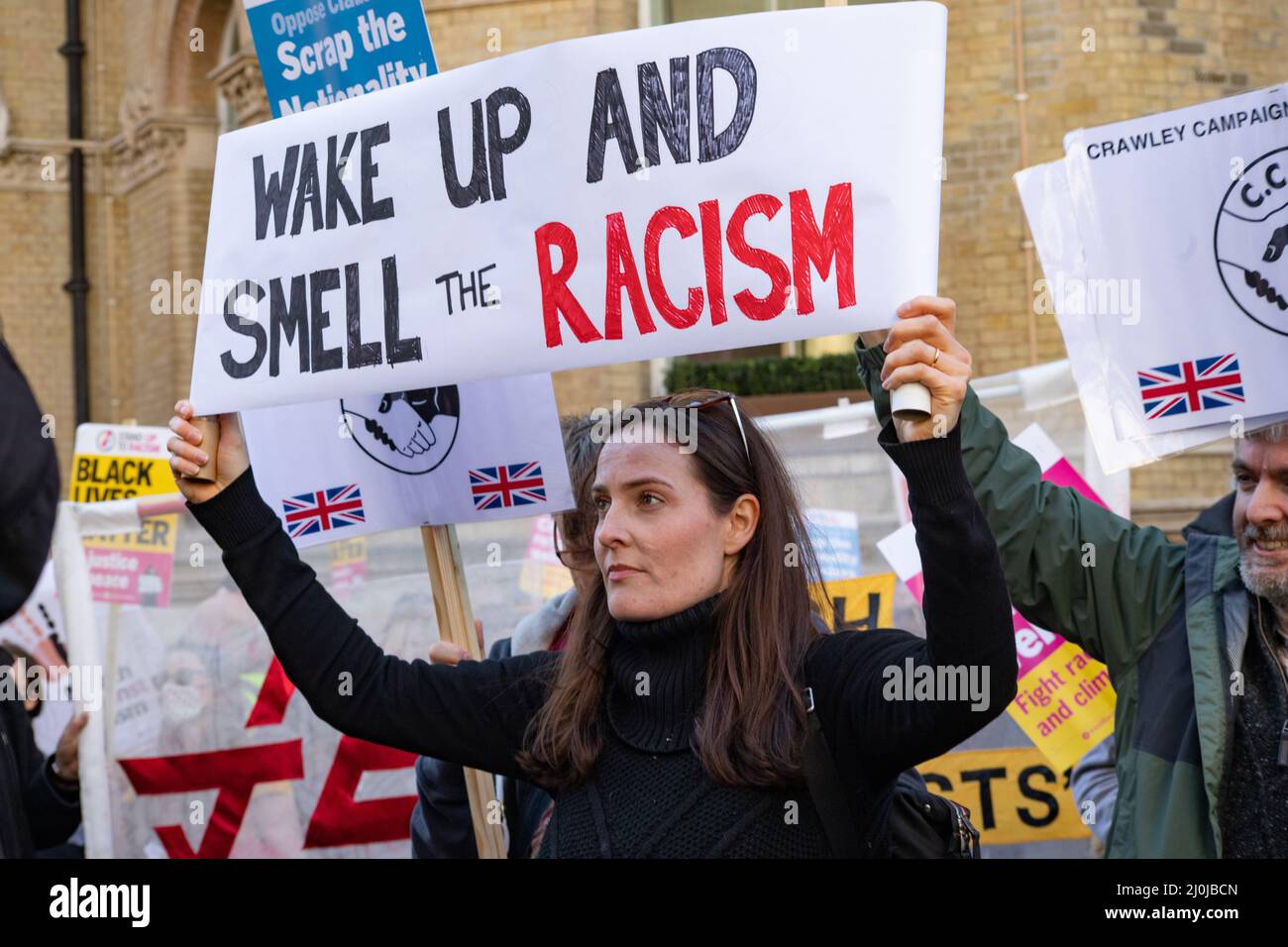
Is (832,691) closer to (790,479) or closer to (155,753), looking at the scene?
(790,479)

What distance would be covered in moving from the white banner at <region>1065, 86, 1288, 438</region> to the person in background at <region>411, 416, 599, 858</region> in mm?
1276

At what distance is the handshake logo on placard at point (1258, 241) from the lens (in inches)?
148

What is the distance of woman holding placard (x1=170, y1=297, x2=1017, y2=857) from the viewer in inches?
101

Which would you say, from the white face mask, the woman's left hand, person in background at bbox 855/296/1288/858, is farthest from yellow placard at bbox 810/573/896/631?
the woman's left hand

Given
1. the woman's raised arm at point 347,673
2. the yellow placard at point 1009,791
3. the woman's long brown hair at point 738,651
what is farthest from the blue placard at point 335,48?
the yellow placard at point 1009,791

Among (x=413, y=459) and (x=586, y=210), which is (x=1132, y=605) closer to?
(x=586, y=210)

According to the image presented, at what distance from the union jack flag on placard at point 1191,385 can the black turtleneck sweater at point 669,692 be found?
1263mm

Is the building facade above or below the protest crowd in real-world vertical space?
above

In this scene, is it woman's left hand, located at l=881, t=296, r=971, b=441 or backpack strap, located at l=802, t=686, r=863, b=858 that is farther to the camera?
backpack strap, located at l=802, t=686, r=863, b=858

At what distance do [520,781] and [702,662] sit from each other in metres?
1.00

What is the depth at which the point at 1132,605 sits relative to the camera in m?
3.61

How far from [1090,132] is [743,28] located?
1.29m

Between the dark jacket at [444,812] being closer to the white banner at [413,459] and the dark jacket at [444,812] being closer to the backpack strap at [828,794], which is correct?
the white banner at [413,459]

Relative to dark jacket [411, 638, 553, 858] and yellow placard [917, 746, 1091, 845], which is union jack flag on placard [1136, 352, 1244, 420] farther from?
yellow placard [917, 746, 1091, 845]
